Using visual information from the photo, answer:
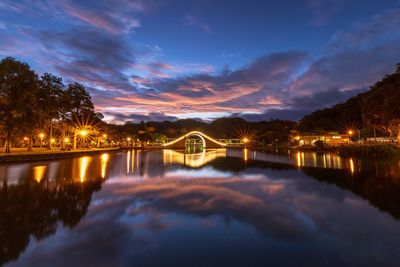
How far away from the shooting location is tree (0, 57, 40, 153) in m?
26.7

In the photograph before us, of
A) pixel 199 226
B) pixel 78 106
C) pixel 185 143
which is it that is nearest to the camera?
pixel 199 226

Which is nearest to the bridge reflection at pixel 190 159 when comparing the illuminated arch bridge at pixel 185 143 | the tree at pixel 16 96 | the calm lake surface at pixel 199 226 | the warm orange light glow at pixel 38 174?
the warm orange light glow at pixel 38 174

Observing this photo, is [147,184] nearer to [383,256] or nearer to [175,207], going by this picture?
[175,207]

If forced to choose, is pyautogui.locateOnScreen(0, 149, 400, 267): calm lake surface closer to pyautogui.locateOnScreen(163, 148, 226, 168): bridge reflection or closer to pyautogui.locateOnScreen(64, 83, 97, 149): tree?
pyautogui.locateOnScreen(163, 148, 226, 168): bridge reflection

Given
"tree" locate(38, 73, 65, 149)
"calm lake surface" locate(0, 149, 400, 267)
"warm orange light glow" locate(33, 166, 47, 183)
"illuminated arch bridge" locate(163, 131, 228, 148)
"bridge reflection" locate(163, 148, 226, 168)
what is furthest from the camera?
"illuminated arch bridge" locate(163, 131, 228, 148)

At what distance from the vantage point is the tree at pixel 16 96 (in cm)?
2667

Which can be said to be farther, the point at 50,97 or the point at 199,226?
the point at 50,97

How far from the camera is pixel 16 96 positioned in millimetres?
27344

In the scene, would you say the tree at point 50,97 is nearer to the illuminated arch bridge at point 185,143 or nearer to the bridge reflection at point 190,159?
the bridge reflection at point 190,159

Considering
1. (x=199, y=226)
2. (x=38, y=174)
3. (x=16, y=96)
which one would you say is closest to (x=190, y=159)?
(x=38, y=174)

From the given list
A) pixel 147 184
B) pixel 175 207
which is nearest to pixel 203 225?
pixel 175 207

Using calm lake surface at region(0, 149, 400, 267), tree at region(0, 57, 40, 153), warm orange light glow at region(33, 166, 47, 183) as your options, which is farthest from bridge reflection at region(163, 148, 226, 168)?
tree at region(0, 57, 40, 153)

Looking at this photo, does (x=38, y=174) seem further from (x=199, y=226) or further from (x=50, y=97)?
(x=50, y=97)

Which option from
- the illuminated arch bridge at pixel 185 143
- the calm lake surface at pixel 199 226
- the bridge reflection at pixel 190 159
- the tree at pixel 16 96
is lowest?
the calm lake surface at pixel 199 226
